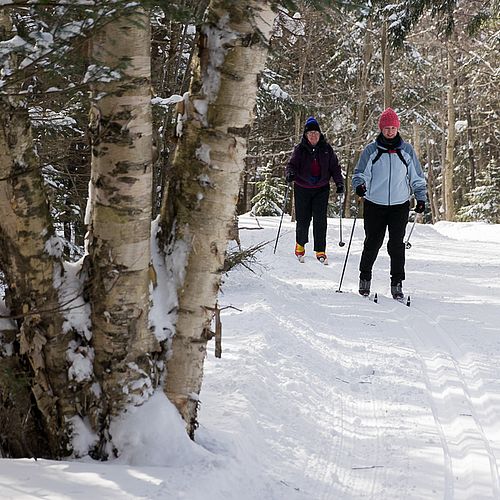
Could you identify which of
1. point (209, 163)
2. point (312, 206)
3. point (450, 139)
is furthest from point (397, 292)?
point (450, 139)

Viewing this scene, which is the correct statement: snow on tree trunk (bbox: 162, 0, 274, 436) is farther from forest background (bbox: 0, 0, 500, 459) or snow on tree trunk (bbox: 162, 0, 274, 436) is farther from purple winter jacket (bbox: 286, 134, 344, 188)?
purple winter jacket (bbox: 286, 134, 344, 188)

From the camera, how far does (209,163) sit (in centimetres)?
287

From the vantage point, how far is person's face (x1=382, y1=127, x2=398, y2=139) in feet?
23.3

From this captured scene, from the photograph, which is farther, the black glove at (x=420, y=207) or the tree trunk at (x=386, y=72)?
the tree trunk at (x=386, y=72)

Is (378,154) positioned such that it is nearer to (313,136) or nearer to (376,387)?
(313,136)

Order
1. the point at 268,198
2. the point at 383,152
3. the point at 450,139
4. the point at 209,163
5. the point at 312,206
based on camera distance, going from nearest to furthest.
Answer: the point at 209,163, the point at 383,152, the point at 312,206, the point at 268,198, the point at 450,139

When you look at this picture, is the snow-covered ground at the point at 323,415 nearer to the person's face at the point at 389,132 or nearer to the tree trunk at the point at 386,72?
the person's face at the point at 389,132

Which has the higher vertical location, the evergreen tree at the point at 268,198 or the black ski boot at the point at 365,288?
the evergreen tree at the point at 268,198

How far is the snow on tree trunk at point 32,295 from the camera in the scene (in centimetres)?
282

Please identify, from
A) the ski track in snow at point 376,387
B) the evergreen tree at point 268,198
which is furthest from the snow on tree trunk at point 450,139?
the ski track in snow at point 376,387

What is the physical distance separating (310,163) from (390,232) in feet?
8.08

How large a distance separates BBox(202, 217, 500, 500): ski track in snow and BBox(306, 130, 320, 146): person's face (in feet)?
7.38

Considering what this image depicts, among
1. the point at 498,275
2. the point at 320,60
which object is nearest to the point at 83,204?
the point at 498,275

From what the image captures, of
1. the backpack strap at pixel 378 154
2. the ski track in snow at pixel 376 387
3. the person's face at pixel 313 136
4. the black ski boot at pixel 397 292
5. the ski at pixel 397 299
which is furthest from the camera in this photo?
the person's face at pixel 313 136
